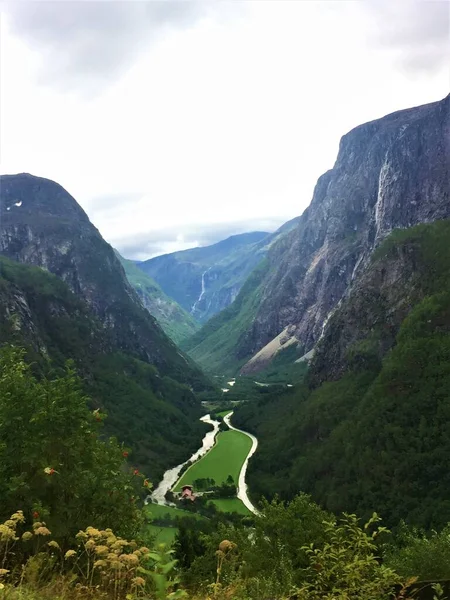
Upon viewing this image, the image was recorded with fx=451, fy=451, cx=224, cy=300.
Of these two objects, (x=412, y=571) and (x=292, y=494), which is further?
(x=292, y=494)

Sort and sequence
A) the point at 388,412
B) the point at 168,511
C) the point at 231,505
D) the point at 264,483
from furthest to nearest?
1. the point at 264,483
2. the point at 388,412
3. the point at 231,505
4. the point at 168,511

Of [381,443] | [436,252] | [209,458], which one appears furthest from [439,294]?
[209,458]

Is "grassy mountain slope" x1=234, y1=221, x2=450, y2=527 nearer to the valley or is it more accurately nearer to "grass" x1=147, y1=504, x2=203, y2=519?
the valley

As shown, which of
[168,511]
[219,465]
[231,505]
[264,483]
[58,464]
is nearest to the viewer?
[58,464]

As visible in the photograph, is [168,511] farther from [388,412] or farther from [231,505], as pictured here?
[388,412]

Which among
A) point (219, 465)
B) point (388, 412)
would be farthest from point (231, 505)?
point (388, 412)

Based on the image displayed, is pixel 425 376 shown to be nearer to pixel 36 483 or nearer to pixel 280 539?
pixel 280 539
